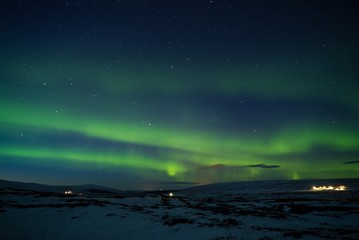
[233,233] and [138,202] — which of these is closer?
[233,233]

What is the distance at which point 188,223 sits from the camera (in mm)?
25719

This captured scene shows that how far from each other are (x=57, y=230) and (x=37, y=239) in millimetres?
3279

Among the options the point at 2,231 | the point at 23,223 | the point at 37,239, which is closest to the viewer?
the point at 37,239

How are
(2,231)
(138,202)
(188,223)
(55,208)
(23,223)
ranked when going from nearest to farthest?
(2,231)
(23,223)
(188,223)
(55,208)
(138,202)

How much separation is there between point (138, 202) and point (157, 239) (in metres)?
31.5

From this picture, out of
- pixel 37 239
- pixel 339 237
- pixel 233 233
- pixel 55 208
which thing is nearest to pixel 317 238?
pixel 339 237

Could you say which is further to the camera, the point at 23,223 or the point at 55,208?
the point at 55,208

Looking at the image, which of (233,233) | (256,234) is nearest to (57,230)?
(233,233)

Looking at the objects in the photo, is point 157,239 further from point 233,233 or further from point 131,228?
point 233,233

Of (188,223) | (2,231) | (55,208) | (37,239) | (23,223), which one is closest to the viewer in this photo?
(37,239)

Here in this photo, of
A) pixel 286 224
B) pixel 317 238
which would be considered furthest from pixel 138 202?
pixel 317 238

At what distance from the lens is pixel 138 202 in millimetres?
49875

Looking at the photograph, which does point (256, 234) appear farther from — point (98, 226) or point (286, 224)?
point (98, 226)

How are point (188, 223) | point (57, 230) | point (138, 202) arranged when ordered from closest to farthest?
1. point (57, 230)
2. point (188, 223)
3. point (138, 202)
